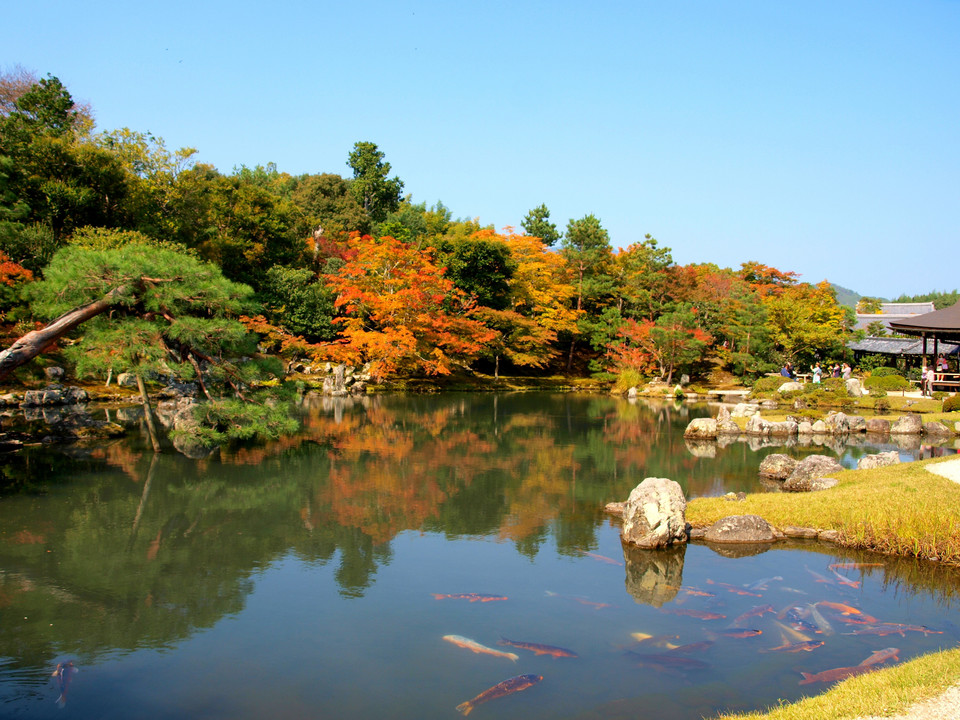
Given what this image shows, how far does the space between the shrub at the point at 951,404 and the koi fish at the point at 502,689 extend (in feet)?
60.2

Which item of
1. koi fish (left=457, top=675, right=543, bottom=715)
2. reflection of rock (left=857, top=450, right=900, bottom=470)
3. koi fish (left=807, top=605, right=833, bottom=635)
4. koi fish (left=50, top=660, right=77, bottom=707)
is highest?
reflection of rock (left=857, top=450, right=900, bottom=470)

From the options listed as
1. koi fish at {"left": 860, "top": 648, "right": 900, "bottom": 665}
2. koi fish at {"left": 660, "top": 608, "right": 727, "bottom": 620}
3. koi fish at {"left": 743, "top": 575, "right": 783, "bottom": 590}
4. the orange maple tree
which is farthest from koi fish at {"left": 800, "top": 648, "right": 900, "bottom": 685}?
the orange maple tree

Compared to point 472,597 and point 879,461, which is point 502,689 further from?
point 879,461

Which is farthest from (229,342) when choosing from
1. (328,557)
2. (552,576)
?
(552,576)

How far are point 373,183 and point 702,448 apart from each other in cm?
3326

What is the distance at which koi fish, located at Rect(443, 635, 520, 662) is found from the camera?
17.1 feet

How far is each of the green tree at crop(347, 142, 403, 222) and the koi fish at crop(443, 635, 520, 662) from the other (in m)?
38.8

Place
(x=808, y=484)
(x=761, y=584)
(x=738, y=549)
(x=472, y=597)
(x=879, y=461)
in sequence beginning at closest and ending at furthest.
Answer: (x=472, y=597), (x=761, y=584), (x=738, y=549), (x=808, y=484), (x=879, y=461)

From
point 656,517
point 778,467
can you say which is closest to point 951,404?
point 778,467

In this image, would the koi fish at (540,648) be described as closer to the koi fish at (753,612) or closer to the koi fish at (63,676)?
the koi fish at (753,612)

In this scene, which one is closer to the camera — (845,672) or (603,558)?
(845,672)

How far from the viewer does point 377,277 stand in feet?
90.2

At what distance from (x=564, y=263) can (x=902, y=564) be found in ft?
86.5

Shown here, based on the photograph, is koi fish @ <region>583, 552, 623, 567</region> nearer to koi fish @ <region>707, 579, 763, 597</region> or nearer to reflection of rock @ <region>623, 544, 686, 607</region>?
reflection of rock @ <region>623, 544, 686, 607</region>
